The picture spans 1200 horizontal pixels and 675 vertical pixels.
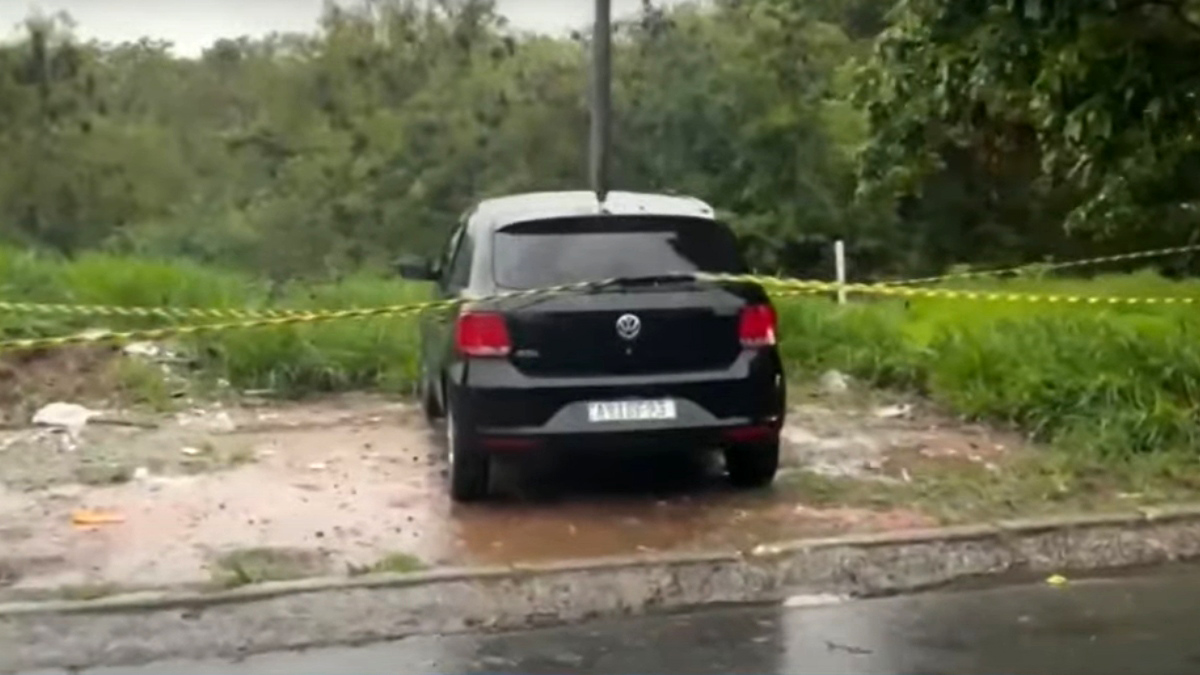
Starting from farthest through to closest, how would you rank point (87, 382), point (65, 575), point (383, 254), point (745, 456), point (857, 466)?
1. point (383, 254)
2. point (87, 382)
3. point (857, 466)
4. point (745, 456)
5. point (65, 575)

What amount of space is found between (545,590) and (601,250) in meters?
2.08

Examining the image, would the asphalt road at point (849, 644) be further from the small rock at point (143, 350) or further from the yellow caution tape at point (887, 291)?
the small rock at point (143, 350)

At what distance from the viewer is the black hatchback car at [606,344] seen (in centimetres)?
876

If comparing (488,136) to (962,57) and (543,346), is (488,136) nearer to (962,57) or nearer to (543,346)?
(962,57)

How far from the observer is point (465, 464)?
9102 millimetres

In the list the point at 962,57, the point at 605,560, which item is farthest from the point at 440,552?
the point at 962,57

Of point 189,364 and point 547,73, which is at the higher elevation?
point 547,73

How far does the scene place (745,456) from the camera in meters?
9.52

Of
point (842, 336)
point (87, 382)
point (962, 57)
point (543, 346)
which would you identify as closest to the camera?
point (543, 346)

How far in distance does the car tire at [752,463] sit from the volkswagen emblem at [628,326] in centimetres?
97

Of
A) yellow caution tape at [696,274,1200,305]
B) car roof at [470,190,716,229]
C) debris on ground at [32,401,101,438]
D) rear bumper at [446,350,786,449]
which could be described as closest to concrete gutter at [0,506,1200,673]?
rear bumper at [446,350,786,449]

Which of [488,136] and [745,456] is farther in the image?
[488,136]

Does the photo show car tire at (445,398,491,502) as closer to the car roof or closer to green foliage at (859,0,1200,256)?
the car roof

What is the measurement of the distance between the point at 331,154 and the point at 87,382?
1730 centimetres
